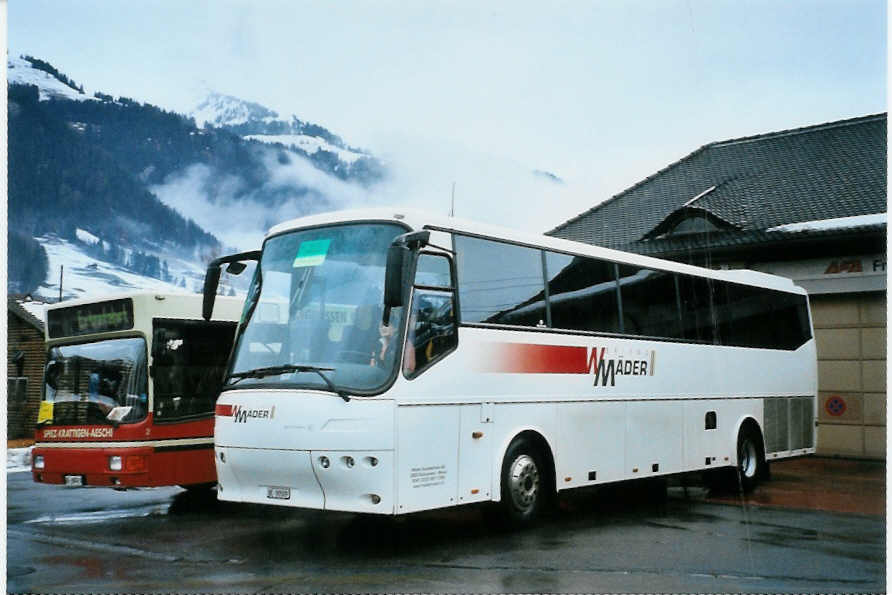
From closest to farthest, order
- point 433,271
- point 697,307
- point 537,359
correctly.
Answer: point 433,271, point 537,359, point 697,307

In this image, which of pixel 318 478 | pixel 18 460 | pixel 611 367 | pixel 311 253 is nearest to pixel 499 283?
pixel 311 253

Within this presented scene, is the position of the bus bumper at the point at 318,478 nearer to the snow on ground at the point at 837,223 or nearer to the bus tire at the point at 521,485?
the bus tire at the point at 521,485

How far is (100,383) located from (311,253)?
12.9 ft

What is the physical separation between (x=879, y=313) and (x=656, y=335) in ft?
26.9

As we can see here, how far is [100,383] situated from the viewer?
12.4 m

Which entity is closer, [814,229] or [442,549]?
[442,549]

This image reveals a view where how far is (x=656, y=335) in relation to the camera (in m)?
13.5

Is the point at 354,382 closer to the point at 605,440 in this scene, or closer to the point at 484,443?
the point at 484,443

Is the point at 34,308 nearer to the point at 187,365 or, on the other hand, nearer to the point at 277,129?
the point at 277,129

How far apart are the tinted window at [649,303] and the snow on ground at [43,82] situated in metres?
20.1

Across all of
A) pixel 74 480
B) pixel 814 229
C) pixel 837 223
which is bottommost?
pixel 74 480

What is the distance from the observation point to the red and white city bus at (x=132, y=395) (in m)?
11.9

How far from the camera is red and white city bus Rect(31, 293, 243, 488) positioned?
469 inches

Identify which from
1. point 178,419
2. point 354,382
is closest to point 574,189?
point 178,419
